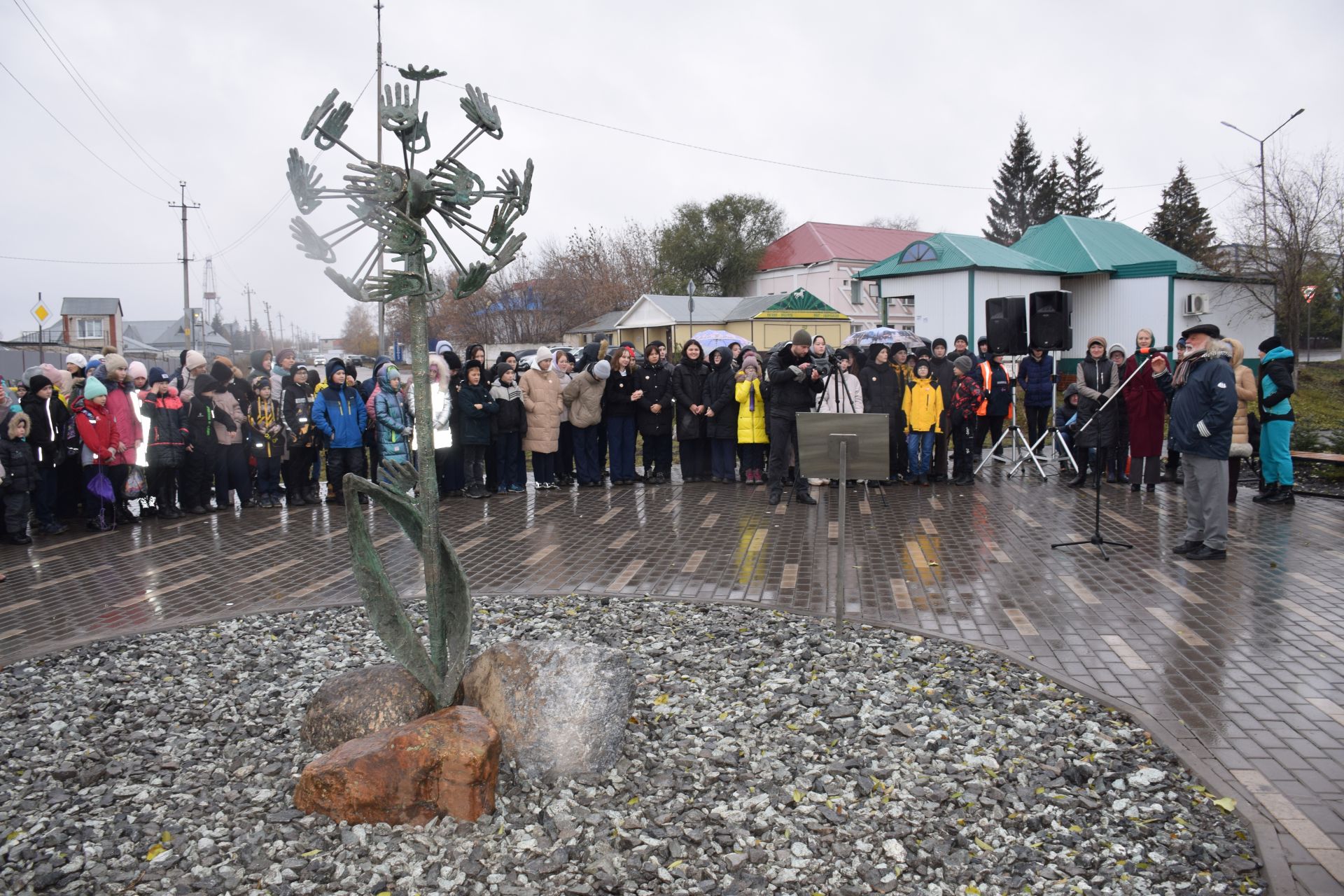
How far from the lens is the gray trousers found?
27.0 ft

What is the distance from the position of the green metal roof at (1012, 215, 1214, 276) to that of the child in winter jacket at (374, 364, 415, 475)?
25086mm

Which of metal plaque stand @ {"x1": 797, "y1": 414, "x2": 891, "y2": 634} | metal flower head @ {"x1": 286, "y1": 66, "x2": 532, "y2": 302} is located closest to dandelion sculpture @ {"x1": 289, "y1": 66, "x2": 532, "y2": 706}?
metal flower head @ {"x1": 286, "y1": 66, "x2": 532, "y2": 302}

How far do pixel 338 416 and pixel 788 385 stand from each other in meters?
5.82

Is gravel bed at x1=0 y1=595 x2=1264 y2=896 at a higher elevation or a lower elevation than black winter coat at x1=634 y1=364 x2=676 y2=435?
lower

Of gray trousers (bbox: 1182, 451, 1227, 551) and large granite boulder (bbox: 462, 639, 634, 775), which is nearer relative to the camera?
large granite boulder (bbox: 462, 639, 634, 775)

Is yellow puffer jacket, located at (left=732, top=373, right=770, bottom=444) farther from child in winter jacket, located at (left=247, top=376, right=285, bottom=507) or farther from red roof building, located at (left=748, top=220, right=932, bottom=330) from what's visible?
red roof building, located at (left=748, top=220, right=932, bottom=330)

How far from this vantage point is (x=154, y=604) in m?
7.59

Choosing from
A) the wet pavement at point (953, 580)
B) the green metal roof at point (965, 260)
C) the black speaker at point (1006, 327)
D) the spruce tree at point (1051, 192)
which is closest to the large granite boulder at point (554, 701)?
the wet pavement at point (953, 580)

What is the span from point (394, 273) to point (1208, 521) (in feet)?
24.9

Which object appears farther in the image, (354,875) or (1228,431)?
(1228,431)

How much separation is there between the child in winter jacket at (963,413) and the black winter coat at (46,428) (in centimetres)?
1143

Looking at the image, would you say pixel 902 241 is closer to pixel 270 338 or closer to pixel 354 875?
pixel 354 875

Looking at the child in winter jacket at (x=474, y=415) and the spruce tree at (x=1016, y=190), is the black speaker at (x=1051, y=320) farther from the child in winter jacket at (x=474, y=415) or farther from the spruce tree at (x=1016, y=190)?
the spruce tree at (x=1016, y=190)

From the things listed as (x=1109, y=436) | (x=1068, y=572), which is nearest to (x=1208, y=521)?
(x=1068, y=572)
